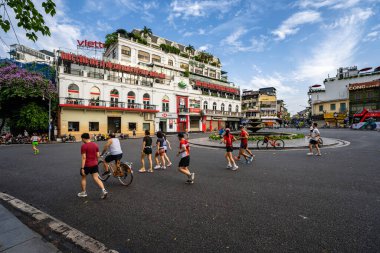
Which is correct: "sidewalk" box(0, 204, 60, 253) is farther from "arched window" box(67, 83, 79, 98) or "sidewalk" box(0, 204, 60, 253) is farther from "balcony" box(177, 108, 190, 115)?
"balcony" box(177, 108, 190, 115)

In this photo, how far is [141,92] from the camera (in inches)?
1431

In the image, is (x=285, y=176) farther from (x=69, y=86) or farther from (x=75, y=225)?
(x=69, y=86)

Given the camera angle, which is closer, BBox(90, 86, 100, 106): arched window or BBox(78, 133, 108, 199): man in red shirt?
BBox(78, 133, 108, 199): man in red shirt

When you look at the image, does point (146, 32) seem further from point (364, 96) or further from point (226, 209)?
point (364, 96)

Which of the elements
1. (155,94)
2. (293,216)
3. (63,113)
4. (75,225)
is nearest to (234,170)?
(293,216)

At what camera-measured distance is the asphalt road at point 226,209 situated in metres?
3.03

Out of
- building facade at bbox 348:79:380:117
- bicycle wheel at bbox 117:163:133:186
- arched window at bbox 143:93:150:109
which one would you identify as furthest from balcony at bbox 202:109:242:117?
bicycle wheel at bbox 117:163:133:186

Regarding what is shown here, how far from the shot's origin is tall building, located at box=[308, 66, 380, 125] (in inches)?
1951

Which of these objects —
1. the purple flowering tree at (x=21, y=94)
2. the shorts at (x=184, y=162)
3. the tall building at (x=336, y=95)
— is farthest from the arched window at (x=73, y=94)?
the tall building at (x=336, y=95)

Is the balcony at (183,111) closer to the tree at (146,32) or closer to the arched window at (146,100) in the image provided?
the arched window at (146,100)

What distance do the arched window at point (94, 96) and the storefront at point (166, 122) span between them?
11442mm

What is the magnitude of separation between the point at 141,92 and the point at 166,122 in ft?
26.5

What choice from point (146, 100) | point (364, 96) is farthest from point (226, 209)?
point (364, 96)

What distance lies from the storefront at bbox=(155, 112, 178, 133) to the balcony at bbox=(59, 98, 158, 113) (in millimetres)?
2301
